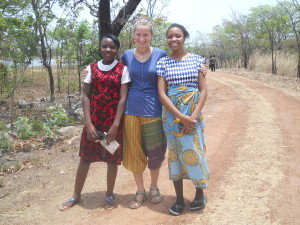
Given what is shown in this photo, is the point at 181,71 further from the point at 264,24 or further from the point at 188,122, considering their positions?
the point at 264,24

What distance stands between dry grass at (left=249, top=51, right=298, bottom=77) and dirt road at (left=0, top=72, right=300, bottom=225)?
11.3 meters

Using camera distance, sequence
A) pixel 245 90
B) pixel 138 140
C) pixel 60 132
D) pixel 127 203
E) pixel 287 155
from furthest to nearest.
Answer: pixel 245 90, pixel 60 132, pixel 287 155, pixel 127 203, pixel 138 140

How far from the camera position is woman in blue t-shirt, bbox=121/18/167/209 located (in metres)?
2.78

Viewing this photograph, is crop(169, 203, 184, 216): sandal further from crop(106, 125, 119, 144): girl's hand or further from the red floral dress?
crop(106, 125, 119, 144): girl's hand

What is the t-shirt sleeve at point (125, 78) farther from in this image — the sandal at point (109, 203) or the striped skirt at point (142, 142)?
the sandal at point (109, 203)

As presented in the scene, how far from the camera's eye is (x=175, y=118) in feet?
8.79

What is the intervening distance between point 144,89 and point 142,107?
0.17 metres

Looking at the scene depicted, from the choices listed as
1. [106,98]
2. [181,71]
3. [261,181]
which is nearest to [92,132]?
[106,98]

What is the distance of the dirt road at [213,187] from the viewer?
2.81 m

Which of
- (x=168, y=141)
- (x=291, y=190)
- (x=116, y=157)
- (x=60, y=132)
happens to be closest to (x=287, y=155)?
(x=291, y=190)

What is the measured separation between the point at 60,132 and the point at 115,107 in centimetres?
327

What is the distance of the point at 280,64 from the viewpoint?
16547 mm

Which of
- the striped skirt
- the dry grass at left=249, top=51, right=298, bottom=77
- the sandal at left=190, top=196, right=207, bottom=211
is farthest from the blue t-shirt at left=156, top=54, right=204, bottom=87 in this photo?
the dry grass at left=249, top=51, right=298, bottom=77

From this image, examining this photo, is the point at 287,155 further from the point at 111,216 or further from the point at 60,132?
the point at 60,132
